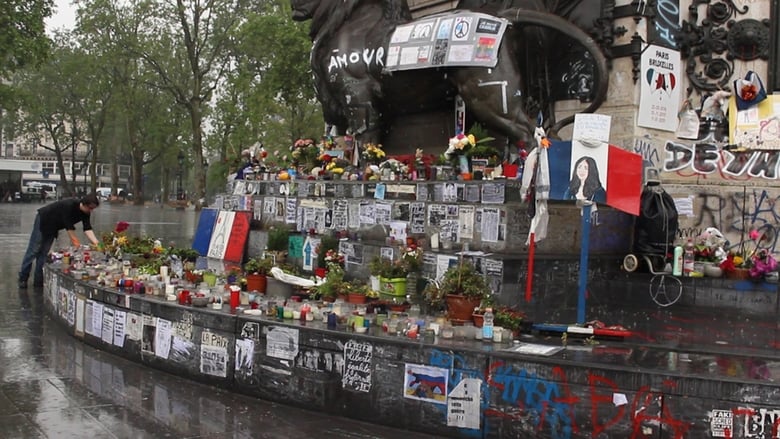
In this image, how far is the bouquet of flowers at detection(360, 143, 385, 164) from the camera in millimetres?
10984

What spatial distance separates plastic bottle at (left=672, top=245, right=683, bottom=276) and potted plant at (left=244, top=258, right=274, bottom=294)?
16.8ft

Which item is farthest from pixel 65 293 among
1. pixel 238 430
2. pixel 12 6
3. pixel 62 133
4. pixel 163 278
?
pixel 62 133

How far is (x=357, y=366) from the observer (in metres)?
6.11

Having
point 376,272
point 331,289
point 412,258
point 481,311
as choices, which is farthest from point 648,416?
point 376,272

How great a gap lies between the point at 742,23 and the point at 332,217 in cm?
649

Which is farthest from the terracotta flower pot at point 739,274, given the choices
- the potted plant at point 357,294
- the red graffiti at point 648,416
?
the red graffiti at point 648,416

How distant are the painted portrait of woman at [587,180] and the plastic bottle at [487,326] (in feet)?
5.18

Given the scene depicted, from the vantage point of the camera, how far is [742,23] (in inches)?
414

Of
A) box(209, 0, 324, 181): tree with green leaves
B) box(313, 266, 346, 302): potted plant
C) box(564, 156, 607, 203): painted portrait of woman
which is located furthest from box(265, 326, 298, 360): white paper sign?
box(209, 0, 324, 181): tree with green leaves

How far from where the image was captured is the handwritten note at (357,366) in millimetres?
6055

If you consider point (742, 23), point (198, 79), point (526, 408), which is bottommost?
point (526, 408)

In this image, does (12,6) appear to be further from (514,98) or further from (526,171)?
(526,171)

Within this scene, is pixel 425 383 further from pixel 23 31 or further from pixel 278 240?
pixel 23 31

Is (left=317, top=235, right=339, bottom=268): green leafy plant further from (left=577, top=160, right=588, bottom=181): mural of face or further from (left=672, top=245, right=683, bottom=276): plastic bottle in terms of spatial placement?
(left=672, top=245, right=683, bottom=276): plastic bottle
